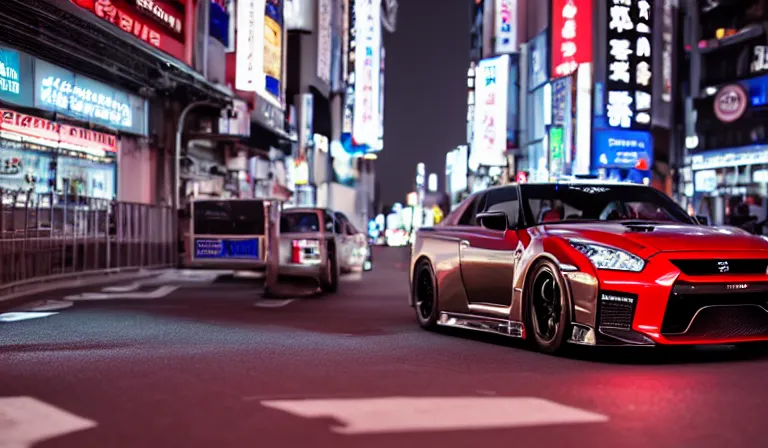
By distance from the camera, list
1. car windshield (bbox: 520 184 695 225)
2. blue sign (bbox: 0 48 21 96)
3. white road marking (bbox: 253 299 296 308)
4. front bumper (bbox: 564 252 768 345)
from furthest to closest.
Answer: blue sign (bbox: 0 48 21 96) → white road marking (bbox: 253 299 296 308) → car windshield (bbox: 520 184 695 225) → front bumper (bbox: 564 252 768 345)

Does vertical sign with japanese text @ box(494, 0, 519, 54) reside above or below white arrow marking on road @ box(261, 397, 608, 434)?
above

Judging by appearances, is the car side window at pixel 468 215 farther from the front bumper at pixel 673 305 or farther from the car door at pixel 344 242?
the car door at pixel 344 242

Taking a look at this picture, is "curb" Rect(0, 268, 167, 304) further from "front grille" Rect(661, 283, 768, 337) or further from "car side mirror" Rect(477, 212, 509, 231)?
"front grille" Rect(661, 283, 768, 337)

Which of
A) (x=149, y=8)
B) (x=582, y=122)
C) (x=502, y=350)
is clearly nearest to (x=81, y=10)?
(x=149, y=8)

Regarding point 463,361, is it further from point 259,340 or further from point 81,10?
point 81,10

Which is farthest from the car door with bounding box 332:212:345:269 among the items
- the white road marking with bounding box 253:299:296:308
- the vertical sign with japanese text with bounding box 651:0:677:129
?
the vertical sign with japanese text with bounding box 651:0:677:129

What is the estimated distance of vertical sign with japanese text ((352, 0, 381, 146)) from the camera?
71.2 meters

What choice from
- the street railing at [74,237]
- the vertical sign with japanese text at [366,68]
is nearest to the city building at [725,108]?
the vertical sign with japanese text at [366,68]

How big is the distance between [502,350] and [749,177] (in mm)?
56217

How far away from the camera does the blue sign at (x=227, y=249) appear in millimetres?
21438

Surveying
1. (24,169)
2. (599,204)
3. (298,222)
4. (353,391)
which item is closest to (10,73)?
(24,169)

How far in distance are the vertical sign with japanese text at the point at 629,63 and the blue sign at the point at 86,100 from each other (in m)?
34.2

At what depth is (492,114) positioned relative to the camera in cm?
6662

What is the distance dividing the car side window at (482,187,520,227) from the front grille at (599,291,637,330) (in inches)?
67.7
